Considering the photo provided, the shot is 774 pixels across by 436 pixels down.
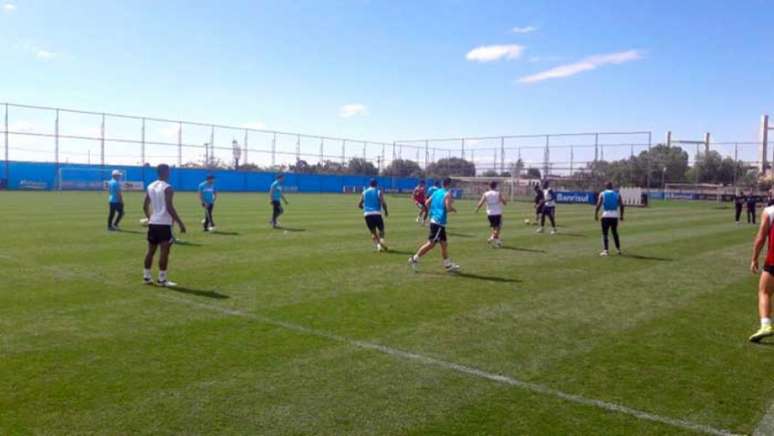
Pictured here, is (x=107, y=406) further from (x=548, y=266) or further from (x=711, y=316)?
(x=548, y=266)

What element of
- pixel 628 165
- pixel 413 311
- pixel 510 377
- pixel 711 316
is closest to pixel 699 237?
pixel 711 316

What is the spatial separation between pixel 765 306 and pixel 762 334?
420mm

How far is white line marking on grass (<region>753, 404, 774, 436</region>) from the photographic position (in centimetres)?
488

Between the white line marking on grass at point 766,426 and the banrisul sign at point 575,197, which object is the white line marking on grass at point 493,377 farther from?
the banrisul sign at point 575,197

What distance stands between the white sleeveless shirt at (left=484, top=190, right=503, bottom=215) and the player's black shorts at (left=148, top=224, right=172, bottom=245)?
1059cm

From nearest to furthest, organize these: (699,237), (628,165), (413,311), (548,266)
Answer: (413,311)
(548,266)
(699,237)
(628,165)

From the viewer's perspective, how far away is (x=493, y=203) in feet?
60.6

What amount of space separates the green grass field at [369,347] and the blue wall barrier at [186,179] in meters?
45.0

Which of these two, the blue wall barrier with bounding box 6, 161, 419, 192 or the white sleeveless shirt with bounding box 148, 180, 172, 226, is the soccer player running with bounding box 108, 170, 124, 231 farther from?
the blue wall barrier with bounding box 6, 161, 419, 192

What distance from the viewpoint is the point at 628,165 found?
63.8 metres

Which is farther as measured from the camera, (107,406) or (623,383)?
(623,383)

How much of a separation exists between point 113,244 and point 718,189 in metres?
65.2

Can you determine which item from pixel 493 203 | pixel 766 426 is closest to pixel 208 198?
pixel 493 203

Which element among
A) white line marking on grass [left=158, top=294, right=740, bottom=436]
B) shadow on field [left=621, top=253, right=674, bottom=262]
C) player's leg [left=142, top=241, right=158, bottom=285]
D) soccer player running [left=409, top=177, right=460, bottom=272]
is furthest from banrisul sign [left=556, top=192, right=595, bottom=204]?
white line marking on grass [left=158, top=294, right=740, bottom=436]
